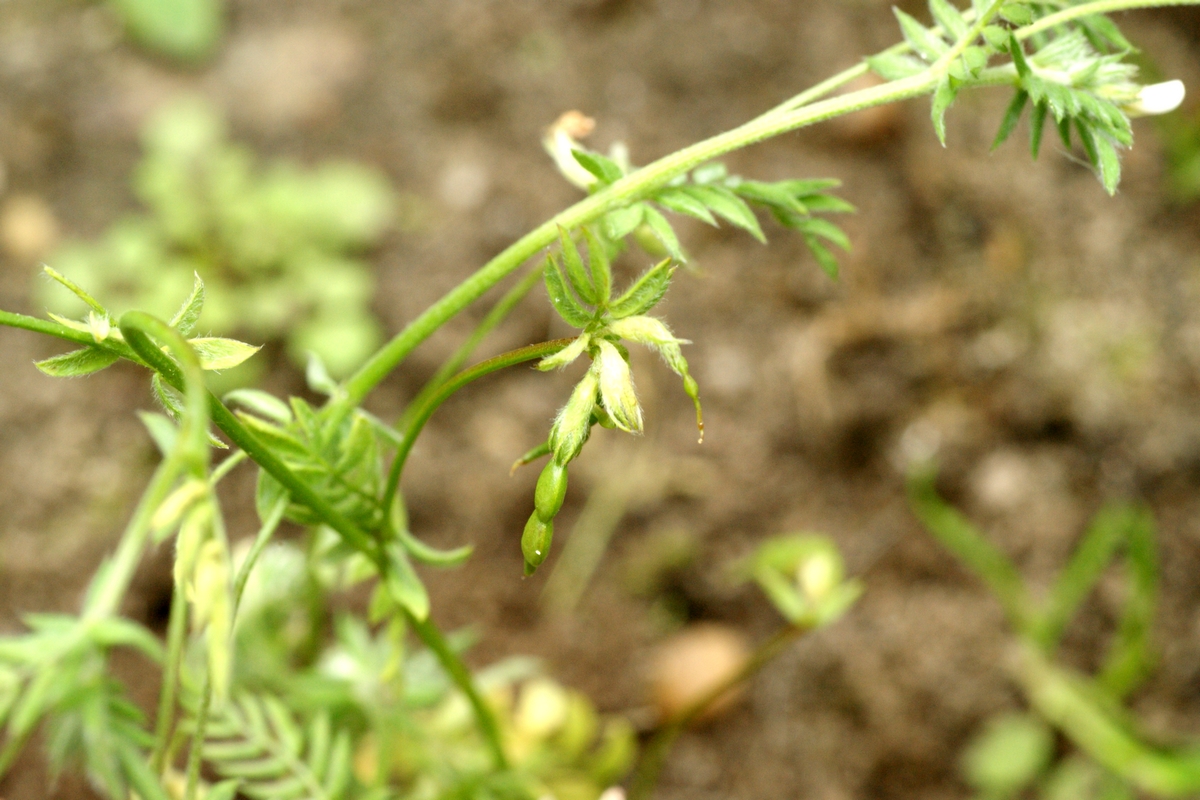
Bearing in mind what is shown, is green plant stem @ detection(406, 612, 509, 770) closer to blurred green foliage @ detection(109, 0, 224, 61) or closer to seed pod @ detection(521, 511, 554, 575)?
seed pod @ detection(521, 511, 554, 575)

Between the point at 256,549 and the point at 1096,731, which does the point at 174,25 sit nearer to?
the point at 256,549

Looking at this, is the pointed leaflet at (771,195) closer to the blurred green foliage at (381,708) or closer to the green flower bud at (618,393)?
the green flower bud at (618,393)

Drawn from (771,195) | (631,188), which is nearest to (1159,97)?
(771,195)

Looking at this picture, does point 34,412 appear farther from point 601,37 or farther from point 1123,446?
point 1123,446

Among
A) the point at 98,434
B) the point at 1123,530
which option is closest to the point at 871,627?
the point at 1123,530

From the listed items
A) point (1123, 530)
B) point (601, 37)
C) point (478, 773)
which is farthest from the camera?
point (601, 37)
